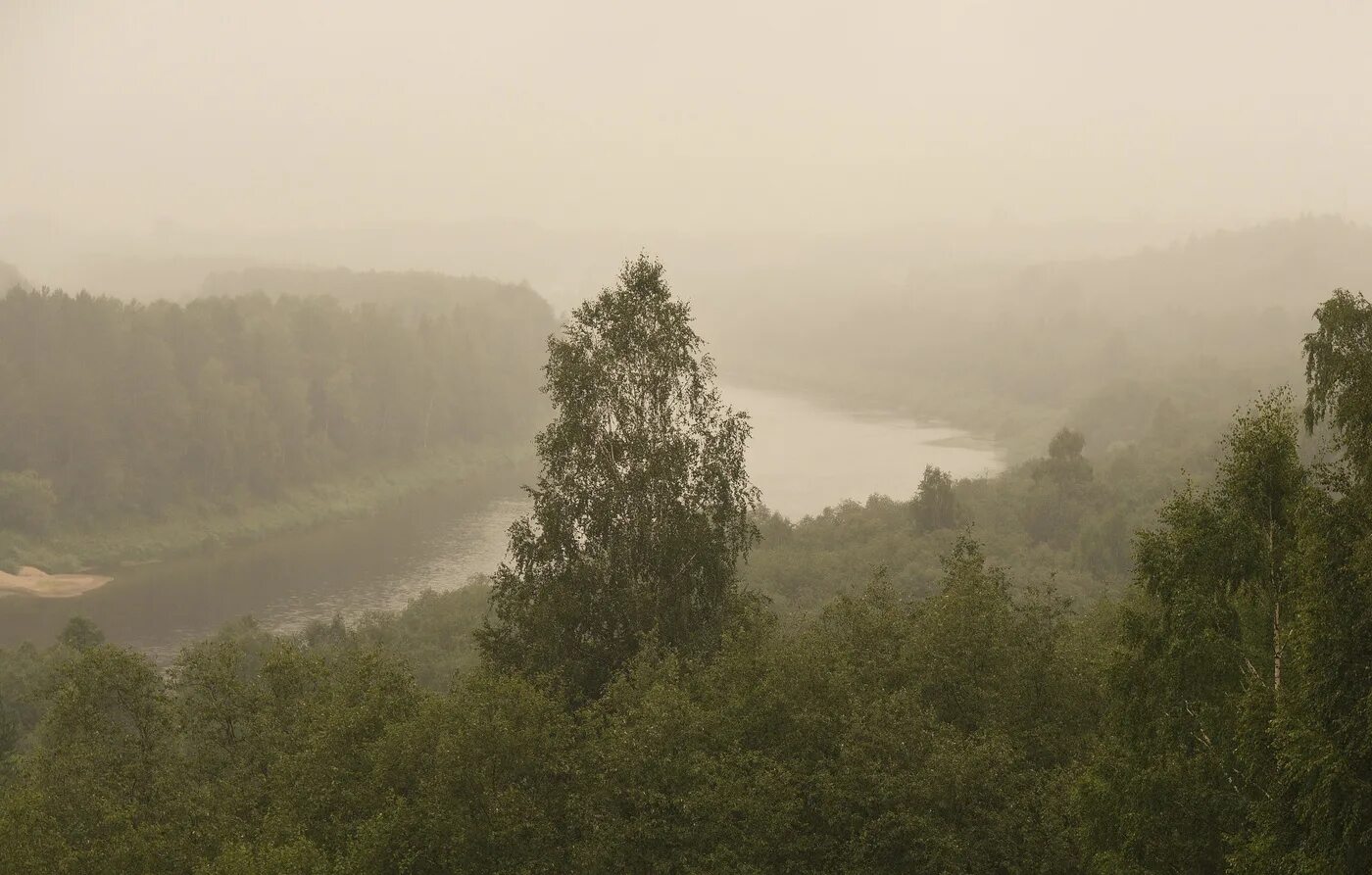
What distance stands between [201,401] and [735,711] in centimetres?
10407

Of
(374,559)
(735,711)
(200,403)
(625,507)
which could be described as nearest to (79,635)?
(374,559)

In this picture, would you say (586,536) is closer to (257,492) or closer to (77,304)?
(257,492)

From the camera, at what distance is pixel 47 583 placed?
82312 millimetres

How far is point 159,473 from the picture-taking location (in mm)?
103375

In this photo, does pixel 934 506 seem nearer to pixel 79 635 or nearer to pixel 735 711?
pixel 79 635

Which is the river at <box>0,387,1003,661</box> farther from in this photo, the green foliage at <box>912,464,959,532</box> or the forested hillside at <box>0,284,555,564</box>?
the green foliage at <box>912,464,959,532</box>

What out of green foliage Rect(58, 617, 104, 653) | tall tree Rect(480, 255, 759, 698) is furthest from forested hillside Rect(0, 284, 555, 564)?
tall tree Rect(480, 255, 759, 698)

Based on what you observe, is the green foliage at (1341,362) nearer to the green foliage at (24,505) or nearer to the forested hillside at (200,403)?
the green foliage at (24,505)

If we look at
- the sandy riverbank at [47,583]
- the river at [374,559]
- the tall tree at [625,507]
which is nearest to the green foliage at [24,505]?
the sandy riverbank at [47,583]

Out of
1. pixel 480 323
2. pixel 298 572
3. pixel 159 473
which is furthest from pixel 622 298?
pixel 480 323

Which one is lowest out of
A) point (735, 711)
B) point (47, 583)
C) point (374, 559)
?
point (47, 583)

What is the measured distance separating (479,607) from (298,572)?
30.6 m

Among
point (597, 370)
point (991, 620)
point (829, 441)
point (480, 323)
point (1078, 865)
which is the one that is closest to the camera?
point (1078, 865)

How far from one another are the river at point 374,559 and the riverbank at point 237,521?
89.9 inches
